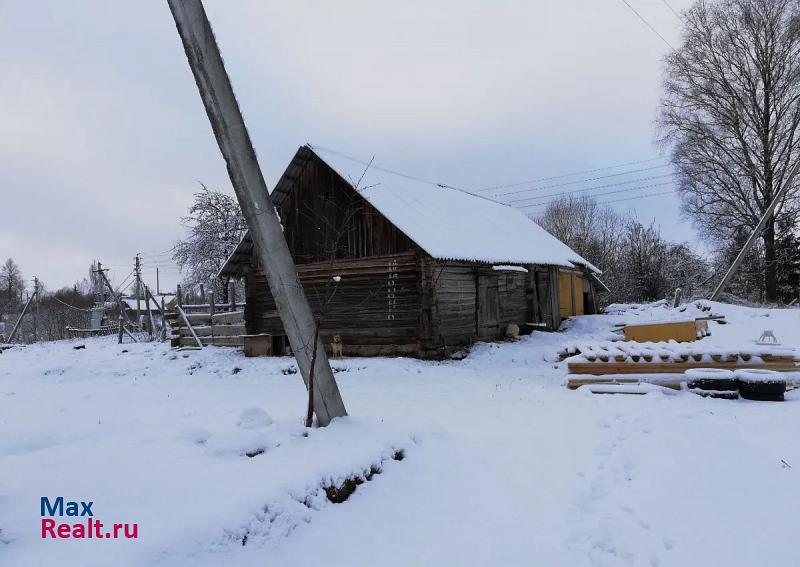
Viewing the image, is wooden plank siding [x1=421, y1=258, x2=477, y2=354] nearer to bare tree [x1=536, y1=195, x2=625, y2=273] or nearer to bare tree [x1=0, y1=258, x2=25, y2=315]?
bare tree [x1=536, y1=195, x2=625, y2=273]

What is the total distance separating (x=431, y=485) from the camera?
468cm

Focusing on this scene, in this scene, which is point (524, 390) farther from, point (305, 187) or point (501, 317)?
point (305, 187)

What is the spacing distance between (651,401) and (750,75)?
24453 mm

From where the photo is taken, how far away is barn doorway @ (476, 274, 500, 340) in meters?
16.4

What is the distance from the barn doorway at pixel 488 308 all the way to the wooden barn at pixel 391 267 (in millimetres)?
34

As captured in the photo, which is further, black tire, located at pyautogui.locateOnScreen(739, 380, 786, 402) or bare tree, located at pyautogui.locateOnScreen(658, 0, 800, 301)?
bare tree, located at pyautogui.locateOnScreen(658, 0, 800, 301)

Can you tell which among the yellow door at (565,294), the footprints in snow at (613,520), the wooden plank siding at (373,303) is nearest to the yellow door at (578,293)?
the yellow door at (565,294)

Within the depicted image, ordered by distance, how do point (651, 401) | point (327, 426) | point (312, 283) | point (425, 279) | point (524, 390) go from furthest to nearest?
point (312, 283) < point (425, 279) < point (524, 390) < point (651, 401) < point (327, 426)

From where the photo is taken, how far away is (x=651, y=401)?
26.0ft

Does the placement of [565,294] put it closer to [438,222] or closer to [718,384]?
[438,222]

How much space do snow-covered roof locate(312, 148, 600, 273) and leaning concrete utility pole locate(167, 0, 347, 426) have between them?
7.13m

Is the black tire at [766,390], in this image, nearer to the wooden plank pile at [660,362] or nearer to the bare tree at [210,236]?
the wooden plank pile at [660,362]

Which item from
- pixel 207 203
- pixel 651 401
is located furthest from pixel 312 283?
pixel 207 203

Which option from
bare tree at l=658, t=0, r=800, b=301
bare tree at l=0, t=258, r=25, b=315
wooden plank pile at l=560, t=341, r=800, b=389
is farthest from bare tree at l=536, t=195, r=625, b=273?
bare tree at l=0, t=258, r=25, b=315
